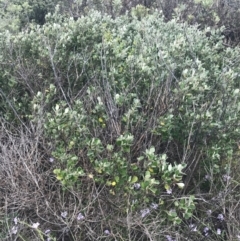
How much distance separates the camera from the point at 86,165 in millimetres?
2766

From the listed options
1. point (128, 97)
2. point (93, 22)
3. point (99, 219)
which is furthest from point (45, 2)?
point (99, 219)

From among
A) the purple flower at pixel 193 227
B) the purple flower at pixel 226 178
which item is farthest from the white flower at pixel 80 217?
the purple flower at pixel 226 178

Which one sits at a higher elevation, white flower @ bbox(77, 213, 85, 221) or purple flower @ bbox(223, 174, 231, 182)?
purple flower @ bbox(223, 174, 231, 182)

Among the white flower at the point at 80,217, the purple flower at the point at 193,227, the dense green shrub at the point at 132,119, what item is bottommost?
the purple flower at the point at 193,227

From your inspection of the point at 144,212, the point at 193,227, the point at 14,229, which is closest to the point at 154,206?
the point at 144,212

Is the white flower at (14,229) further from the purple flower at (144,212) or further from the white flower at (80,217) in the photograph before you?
the purple flower at (144,212)

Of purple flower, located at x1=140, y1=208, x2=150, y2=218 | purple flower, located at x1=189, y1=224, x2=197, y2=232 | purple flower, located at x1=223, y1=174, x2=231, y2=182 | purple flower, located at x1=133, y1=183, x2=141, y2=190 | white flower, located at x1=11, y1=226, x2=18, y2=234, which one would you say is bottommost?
purple flower, located at x1=189, y1=224, x2=197, y2=232

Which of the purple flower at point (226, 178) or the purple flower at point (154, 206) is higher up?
the purple flower at point (226, 178)

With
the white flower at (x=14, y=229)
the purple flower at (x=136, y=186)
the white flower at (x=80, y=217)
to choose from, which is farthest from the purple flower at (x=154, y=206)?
the white flower at (x=14, y=229)

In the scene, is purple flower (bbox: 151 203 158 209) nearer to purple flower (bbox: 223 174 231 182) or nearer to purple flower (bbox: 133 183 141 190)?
purple flower (bbox: 133 183 141 190)

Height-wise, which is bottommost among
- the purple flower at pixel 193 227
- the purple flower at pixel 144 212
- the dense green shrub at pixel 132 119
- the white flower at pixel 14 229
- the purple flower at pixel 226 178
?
the purple flower at pixel 193 227

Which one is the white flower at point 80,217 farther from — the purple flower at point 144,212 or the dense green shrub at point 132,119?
the purple flower at point 144,212

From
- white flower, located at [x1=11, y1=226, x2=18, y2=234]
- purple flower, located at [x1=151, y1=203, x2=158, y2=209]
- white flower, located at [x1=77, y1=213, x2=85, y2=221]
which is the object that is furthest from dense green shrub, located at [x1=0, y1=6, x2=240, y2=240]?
white flower, located at [x1=11, y1=226, x2=18, y2=234]

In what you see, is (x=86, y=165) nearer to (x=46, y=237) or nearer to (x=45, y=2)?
(x=46, y=237)
